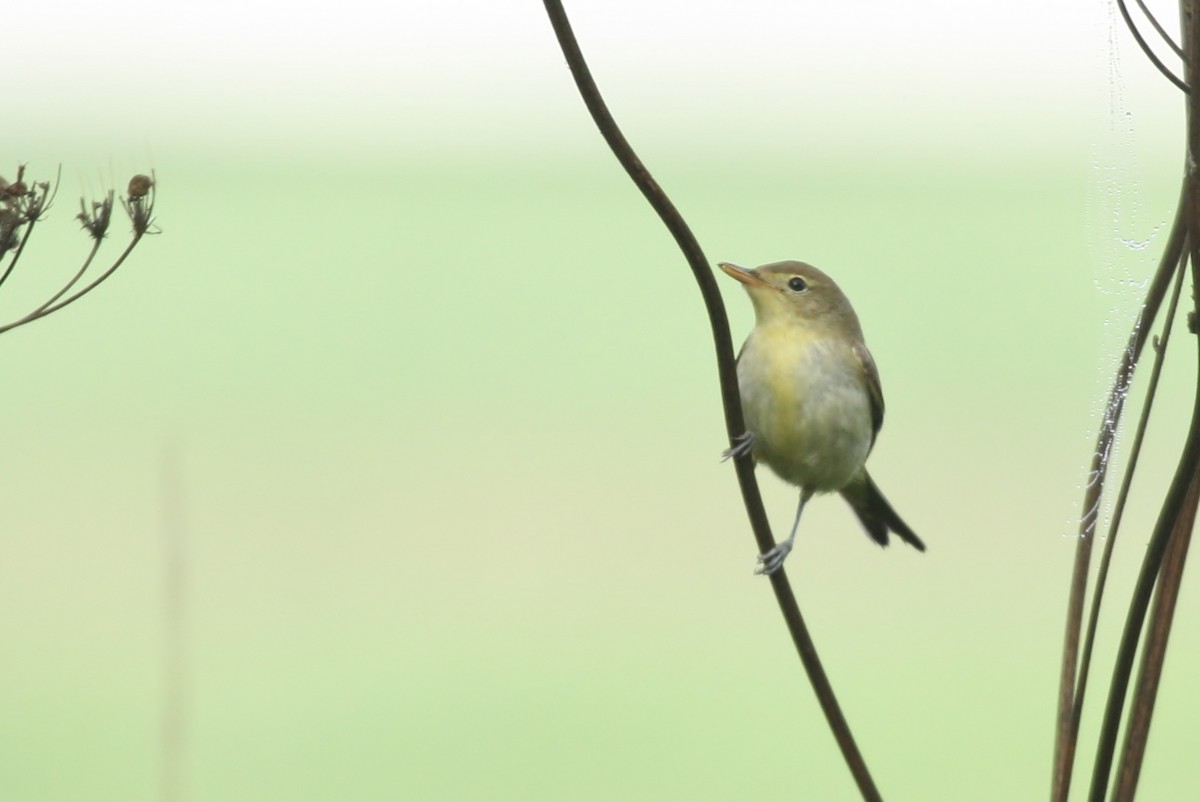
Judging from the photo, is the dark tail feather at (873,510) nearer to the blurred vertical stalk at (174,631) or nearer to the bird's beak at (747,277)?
the bird's beak at (747,277)

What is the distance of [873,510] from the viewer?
3504mm

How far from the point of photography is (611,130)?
1172 mm

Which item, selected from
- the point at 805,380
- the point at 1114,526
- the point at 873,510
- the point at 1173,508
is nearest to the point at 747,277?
the point at 805,380

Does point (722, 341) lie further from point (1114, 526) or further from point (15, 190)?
point (15, 190)

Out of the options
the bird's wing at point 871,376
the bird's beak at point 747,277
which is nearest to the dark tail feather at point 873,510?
the bird's wing at point 871,376

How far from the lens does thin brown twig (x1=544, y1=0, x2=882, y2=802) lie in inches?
45.1

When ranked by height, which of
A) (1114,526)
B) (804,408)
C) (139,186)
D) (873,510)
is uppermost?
(139,186)

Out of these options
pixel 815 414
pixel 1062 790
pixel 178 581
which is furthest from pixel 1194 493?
pixel 815 414

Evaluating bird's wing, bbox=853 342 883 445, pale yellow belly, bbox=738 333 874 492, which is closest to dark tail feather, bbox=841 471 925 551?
bird's wing, bbox=853 342 883 445

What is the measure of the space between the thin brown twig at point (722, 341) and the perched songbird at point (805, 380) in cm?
130

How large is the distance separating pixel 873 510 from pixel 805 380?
0.72 meters

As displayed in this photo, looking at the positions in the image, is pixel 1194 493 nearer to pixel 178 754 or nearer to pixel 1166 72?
pixel 1166 72

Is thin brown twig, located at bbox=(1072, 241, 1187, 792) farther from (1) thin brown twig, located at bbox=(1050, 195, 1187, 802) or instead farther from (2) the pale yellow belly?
(2) the pale yellow belly

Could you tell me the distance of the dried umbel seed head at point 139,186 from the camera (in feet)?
4.99
